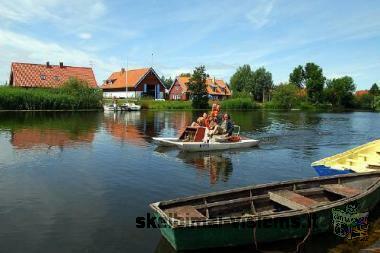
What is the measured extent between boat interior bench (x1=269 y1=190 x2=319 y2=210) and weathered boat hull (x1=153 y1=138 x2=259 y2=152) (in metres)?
11.2

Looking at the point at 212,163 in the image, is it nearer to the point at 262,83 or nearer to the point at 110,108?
the point at 110,108

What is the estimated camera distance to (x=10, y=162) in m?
17.0

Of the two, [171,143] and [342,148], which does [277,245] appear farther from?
[342,148]

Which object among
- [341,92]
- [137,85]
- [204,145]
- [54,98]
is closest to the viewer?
[204,145]

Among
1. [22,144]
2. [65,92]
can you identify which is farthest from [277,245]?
[65,92]

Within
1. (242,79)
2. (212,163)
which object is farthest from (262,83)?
(212,163)

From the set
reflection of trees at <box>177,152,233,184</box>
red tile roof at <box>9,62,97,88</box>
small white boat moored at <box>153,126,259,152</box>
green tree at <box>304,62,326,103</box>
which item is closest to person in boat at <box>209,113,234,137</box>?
small white boat moored at <box>153,126,259,152</box>

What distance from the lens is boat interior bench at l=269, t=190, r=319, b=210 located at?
8864 millimetres

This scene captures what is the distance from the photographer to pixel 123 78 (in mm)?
86188

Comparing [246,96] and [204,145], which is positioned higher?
[246,96]

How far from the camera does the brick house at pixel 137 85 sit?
8007 centimetres

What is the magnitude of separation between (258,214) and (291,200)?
4.33 feet

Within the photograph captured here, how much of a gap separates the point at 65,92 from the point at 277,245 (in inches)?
2273

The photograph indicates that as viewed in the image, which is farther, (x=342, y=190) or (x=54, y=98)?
(x=54, y=98)
